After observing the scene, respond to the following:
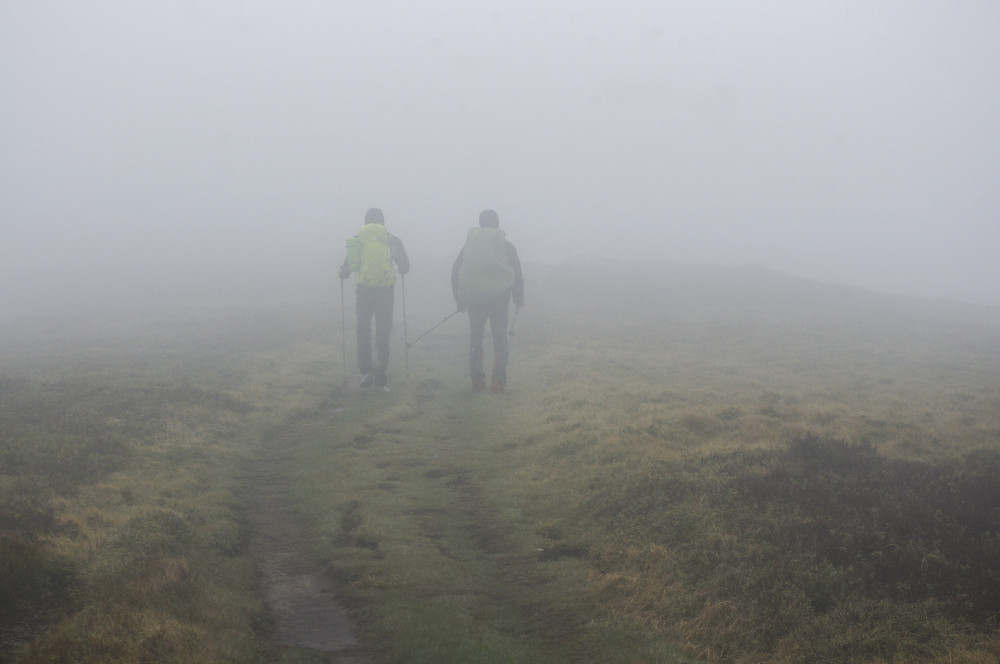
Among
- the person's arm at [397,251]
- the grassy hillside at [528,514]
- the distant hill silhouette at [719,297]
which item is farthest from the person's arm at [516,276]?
the distant hill silhouette at [719,297]

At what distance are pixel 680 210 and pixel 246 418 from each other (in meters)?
149

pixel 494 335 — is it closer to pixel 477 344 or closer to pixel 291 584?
pixel 477 344

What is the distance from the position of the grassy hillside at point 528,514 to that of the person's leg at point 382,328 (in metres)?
0.69

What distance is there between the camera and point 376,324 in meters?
20.0

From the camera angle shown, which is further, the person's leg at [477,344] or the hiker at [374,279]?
the person's leg at [477,344]

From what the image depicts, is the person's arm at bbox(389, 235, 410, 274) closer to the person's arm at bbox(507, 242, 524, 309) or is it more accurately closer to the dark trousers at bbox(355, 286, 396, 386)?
the dark trousers at bbox(355, 286, 396, 386)

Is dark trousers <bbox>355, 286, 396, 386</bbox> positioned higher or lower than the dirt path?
higher

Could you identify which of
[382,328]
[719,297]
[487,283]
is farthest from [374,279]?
[719,297]

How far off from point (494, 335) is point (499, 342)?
312 mm

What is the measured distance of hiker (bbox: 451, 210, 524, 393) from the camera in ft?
63.4

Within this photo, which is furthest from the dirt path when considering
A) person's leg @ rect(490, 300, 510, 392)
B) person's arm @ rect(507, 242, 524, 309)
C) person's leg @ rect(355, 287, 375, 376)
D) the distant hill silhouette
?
the distant hill silhouette

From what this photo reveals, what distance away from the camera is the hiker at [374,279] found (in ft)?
64.2

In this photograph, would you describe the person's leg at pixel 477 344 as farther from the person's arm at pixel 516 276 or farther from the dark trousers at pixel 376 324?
the dark trousers at pixel 376 324

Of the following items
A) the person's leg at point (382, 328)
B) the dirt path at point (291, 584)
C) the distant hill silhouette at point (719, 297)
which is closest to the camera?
the dirt path at point (291, 584)
